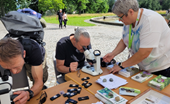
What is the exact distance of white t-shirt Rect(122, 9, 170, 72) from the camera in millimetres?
1634

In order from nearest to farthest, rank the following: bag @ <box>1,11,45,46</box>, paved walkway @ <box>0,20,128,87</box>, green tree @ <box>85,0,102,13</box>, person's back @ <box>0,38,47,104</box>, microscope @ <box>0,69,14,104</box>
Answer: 1. microscope @ <box>0,69,14,104</box>
2. person's back @ <box>0,38,47,104</box>
3. bag @ <box>1,11,45,46</box>
4. paved walkway @ <box>0,20,128,87</box>
5. green tree @ <box>85,0,102,13</box>

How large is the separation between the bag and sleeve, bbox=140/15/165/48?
1.49 meters

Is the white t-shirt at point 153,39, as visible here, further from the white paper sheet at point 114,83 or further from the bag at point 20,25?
the bag at point 20,25

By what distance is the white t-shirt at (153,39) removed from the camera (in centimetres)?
163

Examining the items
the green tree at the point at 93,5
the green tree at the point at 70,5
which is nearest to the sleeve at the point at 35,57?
the green tree at the point at 70,5

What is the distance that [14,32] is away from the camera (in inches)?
70.7

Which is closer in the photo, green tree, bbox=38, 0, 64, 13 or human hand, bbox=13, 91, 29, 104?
human hand, bbox=13, 91, 29, 104

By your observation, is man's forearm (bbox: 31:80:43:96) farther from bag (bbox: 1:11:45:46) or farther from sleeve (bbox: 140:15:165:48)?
sleeve (bbox: 140:15:165:48)

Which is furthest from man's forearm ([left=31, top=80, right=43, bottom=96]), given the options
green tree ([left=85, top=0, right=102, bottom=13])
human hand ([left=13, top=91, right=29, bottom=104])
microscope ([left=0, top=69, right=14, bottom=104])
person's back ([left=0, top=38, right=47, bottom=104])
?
green tree ([left=85, top=0, right=102, bottom=13])

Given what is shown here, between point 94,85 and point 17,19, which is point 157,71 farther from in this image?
point 17,19

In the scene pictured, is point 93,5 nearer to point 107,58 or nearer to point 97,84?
point 107,58

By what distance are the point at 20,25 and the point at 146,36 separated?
1654 mm

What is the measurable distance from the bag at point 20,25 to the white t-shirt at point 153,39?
138 cm

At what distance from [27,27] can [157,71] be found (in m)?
1.93
